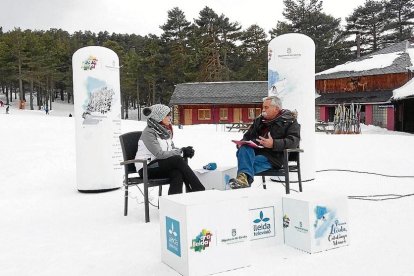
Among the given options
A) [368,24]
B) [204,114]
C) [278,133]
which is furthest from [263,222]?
[368,24]

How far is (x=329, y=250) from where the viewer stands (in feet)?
11.8

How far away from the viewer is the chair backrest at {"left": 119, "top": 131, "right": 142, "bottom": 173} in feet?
16.7

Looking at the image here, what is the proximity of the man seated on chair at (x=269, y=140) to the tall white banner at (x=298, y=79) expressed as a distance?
1.69m

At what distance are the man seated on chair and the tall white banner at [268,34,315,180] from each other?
169 centimetres

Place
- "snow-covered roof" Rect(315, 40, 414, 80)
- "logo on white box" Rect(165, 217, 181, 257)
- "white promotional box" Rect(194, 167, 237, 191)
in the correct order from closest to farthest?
"logo on white box" Rect(165, 217, 181, 257) → "white promotional box" Rect(194, 167, 237, 191) → "snow-covered roof" Rect(315, 40, 414, 80)

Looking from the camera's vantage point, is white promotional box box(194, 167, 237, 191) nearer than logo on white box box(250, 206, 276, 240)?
No

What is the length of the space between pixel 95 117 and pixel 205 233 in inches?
167

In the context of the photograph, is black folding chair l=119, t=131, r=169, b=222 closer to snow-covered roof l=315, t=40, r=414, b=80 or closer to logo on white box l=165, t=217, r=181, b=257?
logo on white box l=165, t=217, r=181, b=257

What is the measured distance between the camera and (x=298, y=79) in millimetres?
7016

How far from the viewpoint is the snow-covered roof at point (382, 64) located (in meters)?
28.7

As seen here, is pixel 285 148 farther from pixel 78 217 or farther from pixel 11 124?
pixel 11 124

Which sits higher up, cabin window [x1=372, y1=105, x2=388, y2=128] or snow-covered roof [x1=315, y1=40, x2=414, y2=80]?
snow-covered roof [x1=315, y1=40, x2=414, y2=80]

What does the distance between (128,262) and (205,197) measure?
0.90 m

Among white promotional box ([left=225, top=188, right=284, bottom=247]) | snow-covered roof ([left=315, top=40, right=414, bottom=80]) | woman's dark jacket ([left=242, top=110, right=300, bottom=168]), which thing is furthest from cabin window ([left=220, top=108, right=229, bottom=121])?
white promotional box ([left=225, top=188, right=284, bottom=247])
